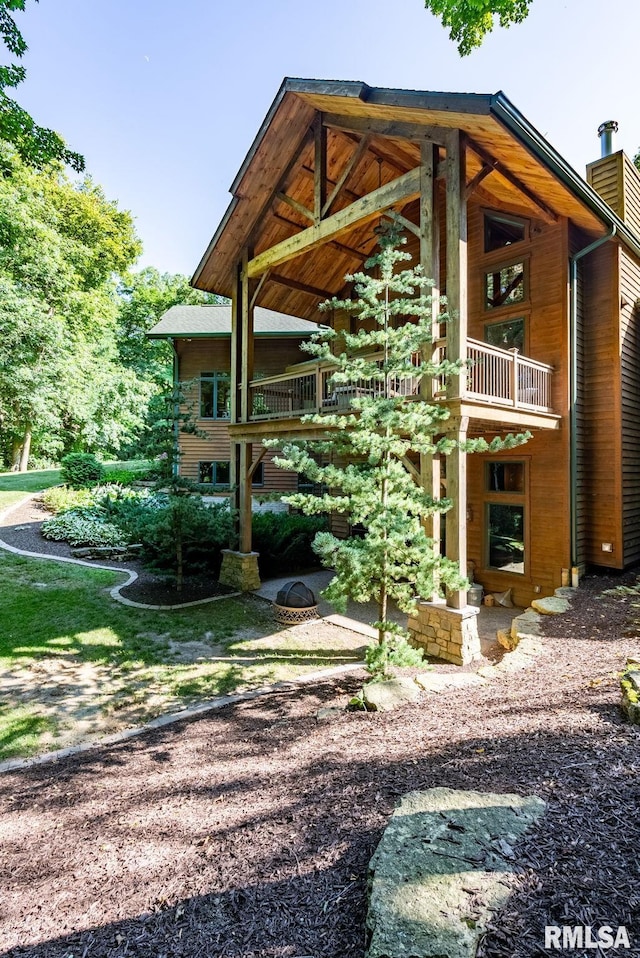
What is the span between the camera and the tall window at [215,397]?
1891 cm

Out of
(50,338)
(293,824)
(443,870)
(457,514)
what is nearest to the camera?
(443,870)

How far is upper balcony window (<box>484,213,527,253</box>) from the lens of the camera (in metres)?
9.95

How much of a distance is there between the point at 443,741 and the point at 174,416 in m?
8.19

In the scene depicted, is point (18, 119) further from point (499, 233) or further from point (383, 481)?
point (499, 233)

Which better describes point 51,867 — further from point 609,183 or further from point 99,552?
point 609,183

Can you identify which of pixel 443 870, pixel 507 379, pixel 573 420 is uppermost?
pixel 507 379

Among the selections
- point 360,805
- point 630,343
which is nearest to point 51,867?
point 360,805

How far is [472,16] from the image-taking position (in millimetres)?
7461

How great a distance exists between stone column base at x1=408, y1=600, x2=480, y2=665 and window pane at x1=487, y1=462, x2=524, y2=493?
4.09 m

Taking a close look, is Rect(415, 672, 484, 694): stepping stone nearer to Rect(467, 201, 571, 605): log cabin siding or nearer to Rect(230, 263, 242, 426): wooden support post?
Rect(467, 201, 571, 605): log cabin siding

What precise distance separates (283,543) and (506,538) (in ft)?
18.0

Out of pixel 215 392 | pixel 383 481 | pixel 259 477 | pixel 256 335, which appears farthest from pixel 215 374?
pixel 383 481

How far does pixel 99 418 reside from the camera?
2223 centimetres

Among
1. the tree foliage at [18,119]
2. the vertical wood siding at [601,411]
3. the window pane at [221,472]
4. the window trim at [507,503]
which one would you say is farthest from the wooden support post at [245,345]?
the window pane at [221,472]
